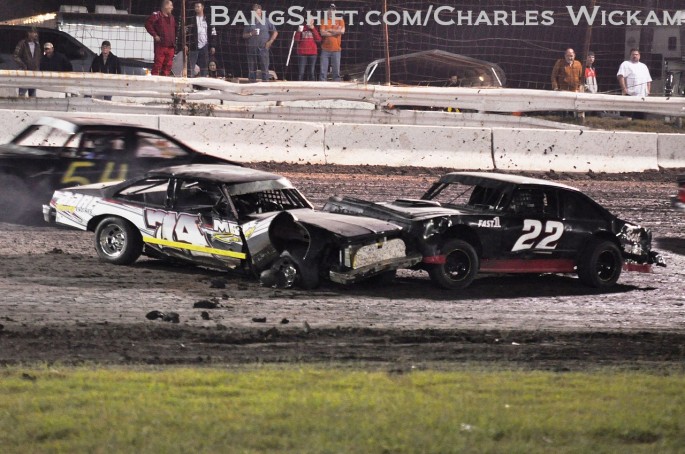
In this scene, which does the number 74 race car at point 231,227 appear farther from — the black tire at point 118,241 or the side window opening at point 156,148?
the side window opening at point 156,148

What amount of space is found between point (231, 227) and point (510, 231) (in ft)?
8.61

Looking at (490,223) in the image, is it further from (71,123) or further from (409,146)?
(409,146)

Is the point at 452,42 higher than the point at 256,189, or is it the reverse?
the point at 452,42

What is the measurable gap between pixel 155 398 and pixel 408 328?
9.64 ft

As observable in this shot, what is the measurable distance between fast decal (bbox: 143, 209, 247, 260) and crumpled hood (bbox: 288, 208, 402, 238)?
29.9 inches

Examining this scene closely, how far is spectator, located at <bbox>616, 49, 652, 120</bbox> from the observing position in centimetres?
2120

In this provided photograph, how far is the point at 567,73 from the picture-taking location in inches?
828

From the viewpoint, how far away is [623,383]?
673 cm

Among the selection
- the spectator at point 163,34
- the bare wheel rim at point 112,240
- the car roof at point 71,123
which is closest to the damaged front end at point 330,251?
the bare wheel rim at point 112,240

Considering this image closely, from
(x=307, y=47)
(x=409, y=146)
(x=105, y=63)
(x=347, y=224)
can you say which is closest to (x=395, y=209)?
(x=347, y=224)

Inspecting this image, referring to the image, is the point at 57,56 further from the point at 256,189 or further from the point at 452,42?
the point at 256,189

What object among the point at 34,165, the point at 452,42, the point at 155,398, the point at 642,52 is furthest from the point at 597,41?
the point at 155,398

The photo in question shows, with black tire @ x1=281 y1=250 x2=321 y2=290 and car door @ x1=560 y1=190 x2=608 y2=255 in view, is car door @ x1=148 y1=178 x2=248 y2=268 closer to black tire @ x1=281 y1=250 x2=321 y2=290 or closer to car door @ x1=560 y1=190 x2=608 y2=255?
black tire @ x1=281 y1=250 x2=321 y2=290

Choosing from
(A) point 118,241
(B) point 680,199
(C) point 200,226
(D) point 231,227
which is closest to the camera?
(D) point 231,227
